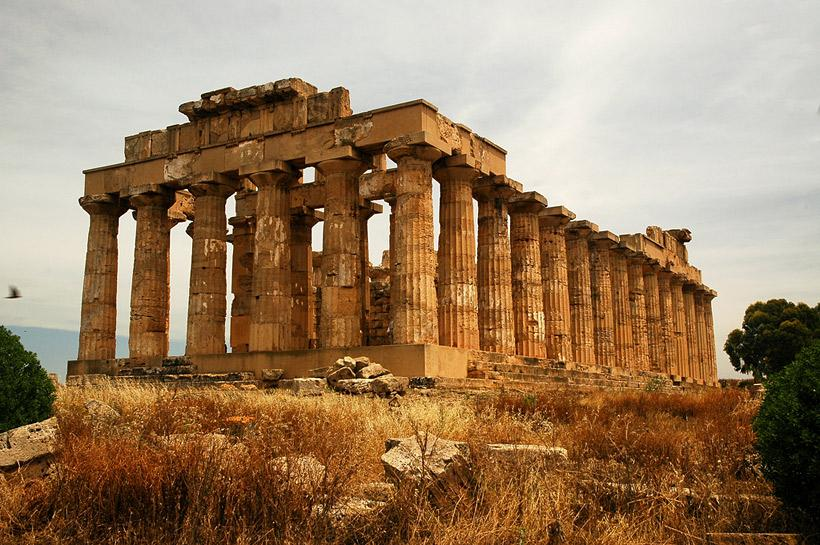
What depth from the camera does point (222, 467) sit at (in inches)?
276

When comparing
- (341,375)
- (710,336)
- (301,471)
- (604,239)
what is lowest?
(301,471)

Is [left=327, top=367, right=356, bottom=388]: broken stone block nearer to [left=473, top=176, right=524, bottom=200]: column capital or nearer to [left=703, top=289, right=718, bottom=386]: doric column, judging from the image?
[left=473, top=176, right=524, bottom=200]: column capital

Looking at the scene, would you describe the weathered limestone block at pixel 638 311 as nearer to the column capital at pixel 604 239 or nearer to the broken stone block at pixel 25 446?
the column capital at pixel 604 239

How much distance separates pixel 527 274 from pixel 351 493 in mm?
18429

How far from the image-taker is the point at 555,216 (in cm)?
2662

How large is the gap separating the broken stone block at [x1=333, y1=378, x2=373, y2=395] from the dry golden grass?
6.31 meters

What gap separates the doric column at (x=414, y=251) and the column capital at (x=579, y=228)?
1031 cm

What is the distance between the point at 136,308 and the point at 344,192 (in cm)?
745

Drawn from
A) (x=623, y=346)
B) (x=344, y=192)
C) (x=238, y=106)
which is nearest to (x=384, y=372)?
(x=344, y=192)

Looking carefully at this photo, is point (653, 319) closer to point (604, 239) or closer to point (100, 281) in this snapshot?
point (604, 239)

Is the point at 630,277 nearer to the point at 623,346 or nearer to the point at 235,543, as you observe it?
the point at 623,346

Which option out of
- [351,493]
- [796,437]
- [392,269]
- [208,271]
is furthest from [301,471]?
[208,271]

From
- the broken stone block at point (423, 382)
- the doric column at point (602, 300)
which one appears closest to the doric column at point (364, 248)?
the broken stone block at point (423, 382)

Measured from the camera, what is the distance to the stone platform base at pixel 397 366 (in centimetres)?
1884
